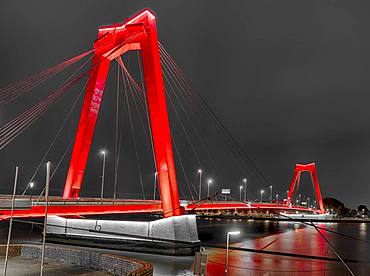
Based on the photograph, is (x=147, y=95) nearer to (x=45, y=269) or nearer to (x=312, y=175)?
(x=45, y=269)

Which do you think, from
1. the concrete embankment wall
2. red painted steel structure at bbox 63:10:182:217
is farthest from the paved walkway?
red painted steel structure at bbox 63:10:182:217

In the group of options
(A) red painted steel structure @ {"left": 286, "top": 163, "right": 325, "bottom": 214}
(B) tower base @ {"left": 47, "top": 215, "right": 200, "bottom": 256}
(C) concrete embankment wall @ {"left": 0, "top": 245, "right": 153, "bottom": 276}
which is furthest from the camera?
(A) red painted steel structure @ {"left": 286, "top": 163, "right": 325, "bottom": 214}

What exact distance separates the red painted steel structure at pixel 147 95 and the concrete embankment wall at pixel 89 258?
7.41 meters

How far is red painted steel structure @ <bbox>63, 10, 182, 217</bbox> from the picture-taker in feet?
88.1

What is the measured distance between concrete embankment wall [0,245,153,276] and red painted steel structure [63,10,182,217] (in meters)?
7.41

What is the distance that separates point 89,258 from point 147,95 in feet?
38.7

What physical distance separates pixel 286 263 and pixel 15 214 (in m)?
17.6

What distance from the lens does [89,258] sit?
20.4 meters

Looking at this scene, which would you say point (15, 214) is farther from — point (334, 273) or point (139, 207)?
point (334, 273)

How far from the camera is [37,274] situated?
711 inches

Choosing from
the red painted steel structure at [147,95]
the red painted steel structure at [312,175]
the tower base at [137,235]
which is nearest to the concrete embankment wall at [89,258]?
the tower base at [137,235]

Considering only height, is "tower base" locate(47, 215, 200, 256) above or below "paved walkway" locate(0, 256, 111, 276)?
above

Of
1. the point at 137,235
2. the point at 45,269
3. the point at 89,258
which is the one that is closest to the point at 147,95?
the point at 137,235

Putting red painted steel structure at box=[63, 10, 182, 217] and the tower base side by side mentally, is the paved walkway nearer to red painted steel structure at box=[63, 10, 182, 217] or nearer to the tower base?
the tower base
